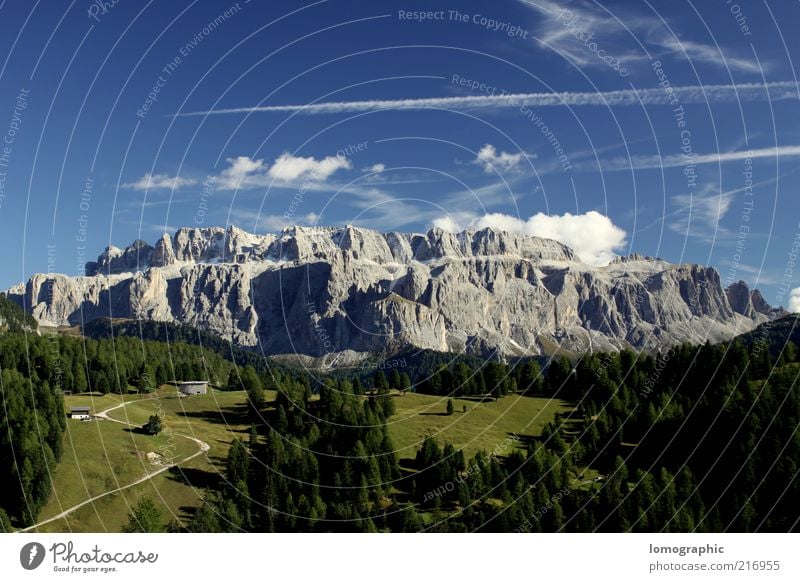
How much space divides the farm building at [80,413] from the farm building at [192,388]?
31022 millimetres

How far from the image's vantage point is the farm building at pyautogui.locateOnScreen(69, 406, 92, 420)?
10844 cm

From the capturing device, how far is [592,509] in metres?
89.1

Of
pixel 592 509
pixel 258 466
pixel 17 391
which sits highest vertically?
pixel 17 391

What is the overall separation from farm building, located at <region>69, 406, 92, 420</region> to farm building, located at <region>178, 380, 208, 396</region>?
31022 mm

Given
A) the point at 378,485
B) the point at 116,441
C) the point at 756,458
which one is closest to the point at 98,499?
the point at 116,441

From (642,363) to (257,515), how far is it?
83.3m

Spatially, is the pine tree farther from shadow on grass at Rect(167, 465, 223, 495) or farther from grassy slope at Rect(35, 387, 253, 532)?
shadow on grass at Rect(167, 465, 223, 495)

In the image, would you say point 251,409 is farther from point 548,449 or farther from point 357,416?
point 548,449

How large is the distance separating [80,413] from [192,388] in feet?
113

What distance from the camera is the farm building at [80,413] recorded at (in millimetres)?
108438

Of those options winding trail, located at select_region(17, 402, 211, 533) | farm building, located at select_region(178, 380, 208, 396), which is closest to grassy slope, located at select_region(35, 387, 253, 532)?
winding trail, located at select_region(17, 402, 211, 533)

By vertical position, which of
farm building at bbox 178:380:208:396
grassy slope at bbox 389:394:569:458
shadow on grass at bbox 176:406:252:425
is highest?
farm building at bbox 178:380:208:396

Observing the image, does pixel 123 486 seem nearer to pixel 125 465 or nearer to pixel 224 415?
pixel 125 465

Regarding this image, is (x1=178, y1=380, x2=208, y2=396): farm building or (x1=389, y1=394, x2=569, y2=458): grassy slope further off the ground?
(x1=178, y1=380, x2=208, y2=396): farm building
